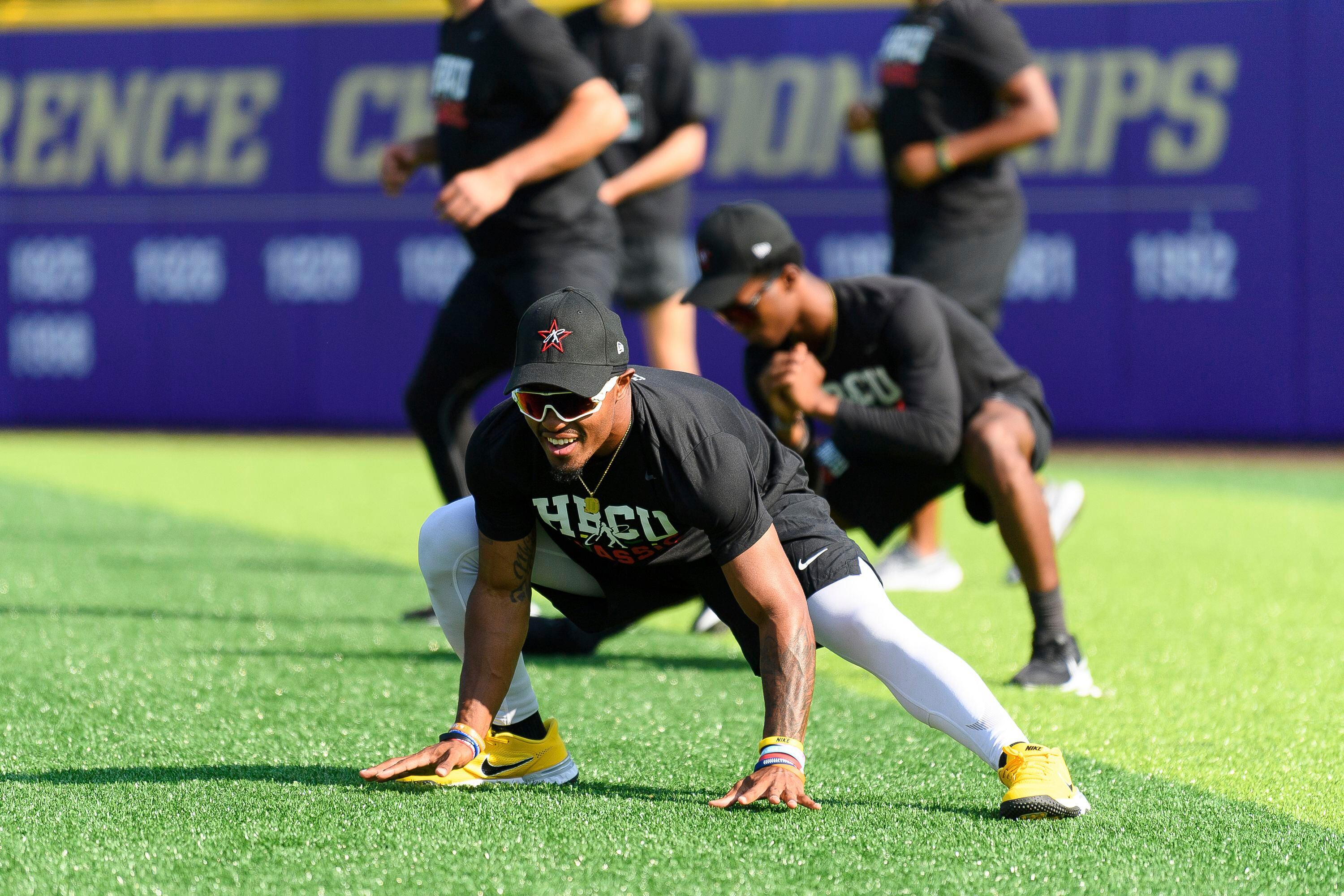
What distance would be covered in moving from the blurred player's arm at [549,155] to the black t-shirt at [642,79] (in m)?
1.47

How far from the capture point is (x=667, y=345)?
275 inches

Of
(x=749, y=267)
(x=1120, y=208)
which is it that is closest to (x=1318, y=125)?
(x=1120, y=208)

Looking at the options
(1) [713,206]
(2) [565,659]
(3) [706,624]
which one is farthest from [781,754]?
(1) [713,206]

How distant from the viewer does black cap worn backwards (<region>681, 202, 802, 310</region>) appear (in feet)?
13.5

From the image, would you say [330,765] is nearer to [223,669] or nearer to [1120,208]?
[223,669]

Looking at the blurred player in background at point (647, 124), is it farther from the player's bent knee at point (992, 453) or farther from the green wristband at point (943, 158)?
the player's bent knee at point (992, 453)

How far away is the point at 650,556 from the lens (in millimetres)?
3291

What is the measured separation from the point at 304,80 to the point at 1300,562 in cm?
868

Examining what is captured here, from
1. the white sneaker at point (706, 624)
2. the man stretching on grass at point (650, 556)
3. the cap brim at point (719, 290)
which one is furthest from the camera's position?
the white sneaker at point (706, 624)

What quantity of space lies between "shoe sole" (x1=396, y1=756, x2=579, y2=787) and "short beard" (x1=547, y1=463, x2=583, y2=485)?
26.9 inches

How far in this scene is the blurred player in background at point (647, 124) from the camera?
21.5 ft

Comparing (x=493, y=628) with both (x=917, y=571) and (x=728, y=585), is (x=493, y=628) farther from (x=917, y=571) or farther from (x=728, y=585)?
(x=917, y=571)

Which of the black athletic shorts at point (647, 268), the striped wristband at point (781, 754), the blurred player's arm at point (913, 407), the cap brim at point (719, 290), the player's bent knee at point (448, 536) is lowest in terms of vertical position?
the black athletic shorts at point (647, 268)

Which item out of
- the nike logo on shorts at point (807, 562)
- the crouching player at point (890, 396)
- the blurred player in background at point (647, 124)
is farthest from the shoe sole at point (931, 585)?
the nike logo on shorts at point (807, 562)
